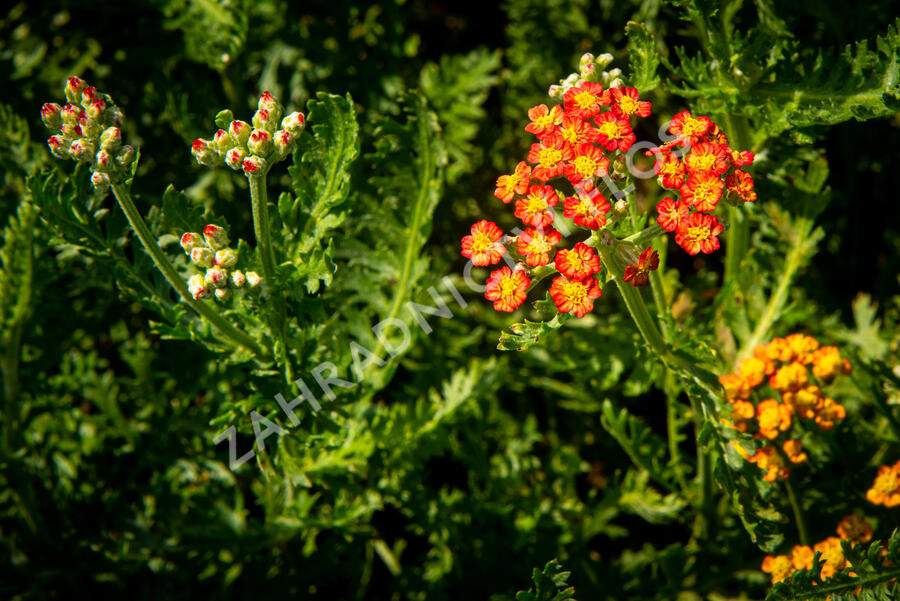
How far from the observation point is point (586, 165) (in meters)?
1.76

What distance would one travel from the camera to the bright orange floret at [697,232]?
1.73 m

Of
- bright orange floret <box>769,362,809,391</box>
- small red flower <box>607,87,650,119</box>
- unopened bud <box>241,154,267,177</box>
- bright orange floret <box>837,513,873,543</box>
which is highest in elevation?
unopened bud <box>241,154,267,177</box>

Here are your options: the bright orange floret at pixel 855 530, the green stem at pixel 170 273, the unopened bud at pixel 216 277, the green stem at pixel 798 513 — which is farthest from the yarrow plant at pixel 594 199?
the bright orange floret at pixel 855 530

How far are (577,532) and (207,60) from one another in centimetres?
240

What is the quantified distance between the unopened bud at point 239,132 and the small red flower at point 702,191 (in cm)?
111

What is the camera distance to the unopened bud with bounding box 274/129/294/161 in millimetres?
1842

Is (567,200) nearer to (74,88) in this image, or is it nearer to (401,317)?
(401,317)

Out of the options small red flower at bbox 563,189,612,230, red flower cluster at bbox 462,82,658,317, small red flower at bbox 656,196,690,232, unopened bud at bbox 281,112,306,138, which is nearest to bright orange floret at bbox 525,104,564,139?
red flower cluster at bbox 462,82,658,317

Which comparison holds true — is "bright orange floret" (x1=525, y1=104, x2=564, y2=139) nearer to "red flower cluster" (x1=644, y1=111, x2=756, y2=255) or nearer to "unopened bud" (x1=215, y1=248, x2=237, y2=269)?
"red flower cluster" (x1=644, y1=111, x2=756, y2=255)

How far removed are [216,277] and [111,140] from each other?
0.42 meters

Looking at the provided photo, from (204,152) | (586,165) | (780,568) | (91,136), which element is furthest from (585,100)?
(780,568)

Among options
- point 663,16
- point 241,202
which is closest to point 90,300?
point 241,202

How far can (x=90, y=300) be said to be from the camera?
335cm

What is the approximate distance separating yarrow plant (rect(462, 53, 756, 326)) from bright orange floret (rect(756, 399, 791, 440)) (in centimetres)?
62
